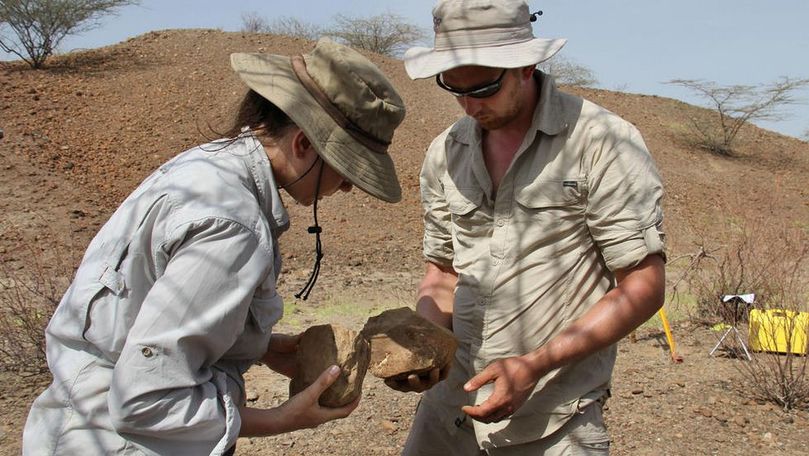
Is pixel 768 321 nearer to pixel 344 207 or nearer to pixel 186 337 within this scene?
pixel 186 337

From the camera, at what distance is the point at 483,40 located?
2.32 metres

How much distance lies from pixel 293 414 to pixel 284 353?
45cm

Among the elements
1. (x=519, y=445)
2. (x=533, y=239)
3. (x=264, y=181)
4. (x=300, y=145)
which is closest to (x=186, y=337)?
(x=264, y=181)

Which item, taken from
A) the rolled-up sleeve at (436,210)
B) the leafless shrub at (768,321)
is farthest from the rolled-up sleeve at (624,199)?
the leafless shrub at (768,321)

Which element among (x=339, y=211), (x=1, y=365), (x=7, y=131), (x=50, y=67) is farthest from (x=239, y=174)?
(x=50, y=67)

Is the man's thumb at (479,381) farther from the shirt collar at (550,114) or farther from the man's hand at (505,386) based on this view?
the shirt collar at (550,114)

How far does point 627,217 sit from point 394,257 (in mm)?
8647

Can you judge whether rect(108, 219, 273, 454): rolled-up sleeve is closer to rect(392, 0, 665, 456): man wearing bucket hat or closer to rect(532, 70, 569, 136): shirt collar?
rect(392, 0, 665, 456): man wearing bucket hat

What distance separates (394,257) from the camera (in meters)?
10.8

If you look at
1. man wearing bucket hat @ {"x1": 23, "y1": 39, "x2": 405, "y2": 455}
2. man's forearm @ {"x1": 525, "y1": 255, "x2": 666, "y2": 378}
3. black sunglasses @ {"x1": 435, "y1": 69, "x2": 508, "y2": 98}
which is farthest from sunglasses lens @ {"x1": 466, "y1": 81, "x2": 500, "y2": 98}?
man's forearm @ {"x1": 525, "y1": 255, "x2": 666, "y2": 378}

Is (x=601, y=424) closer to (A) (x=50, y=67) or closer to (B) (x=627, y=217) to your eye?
(B) (x=627, y=217)

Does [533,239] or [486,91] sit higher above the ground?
[486,91]

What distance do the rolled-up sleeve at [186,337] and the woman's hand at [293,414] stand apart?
0.58 feet

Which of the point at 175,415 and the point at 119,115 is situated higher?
the point at 175,415
